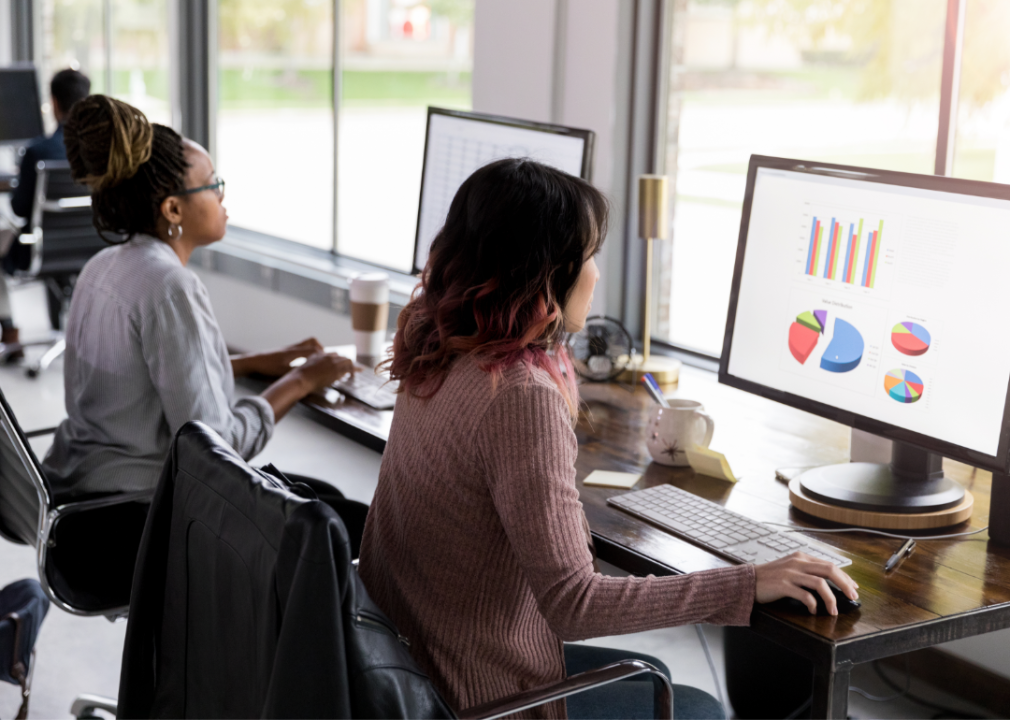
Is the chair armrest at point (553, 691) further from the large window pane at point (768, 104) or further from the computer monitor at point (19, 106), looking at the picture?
the computer monitor at point (19, 106)

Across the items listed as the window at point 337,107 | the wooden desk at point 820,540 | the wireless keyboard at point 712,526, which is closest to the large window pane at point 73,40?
the window at point 337,107

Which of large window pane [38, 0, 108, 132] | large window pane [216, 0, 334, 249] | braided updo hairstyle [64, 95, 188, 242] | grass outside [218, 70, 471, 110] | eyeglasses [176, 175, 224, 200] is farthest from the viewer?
large window pane [38, 0, 108, 132]

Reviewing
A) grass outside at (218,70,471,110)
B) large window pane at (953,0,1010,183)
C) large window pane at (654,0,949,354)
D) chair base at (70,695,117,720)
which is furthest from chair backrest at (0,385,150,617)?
grass outside at (218,70,471,110)

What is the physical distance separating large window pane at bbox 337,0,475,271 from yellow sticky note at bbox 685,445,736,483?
8.11ft

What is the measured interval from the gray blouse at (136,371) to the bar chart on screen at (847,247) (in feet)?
3.33

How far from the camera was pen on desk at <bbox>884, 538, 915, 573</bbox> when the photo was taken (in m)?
1.38

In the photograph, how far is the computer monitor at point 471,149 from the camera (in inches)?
83.0

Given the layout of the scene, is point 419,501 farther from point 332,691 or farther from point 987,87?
point 987,87

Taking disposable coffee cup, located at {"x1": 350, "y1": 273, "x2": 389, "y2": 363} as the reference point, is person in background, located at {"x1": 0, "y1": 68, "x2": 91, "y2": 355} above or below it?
above

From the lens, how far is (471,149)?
233cm

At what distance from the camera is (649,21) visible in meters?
2.88

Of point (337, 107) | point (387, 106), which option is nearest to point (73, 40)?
point (337, 107)

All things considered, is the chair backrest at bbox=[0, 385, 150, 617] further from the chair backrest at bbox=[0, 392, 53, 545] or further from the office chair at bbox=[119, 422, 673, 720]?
the office chair at bbox=[119, 422, 673, 720]

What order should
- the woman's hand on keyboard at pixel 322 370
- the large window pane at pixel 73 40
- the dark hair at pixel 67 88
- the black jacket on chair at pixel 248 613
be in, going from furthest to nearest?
the large window pane at pixel 73 40 < the dark hair at pixel 67 88 < the woman's hand on keyboard at pixel 322 370 < the black jacket on chair at pixel 248 613
